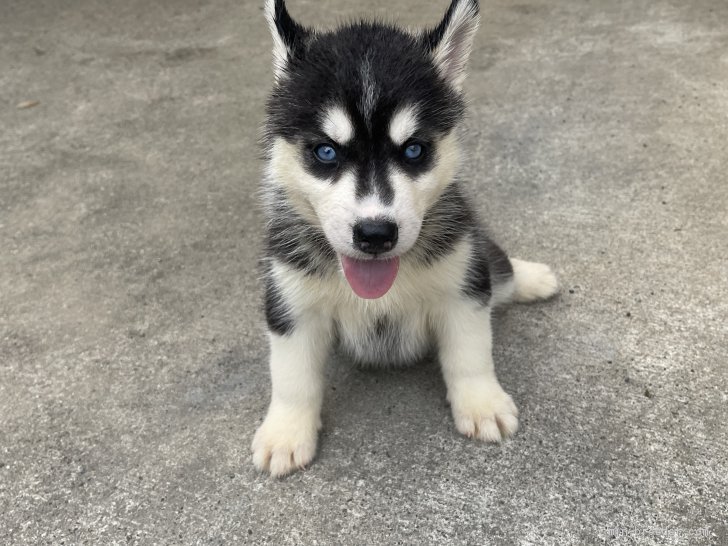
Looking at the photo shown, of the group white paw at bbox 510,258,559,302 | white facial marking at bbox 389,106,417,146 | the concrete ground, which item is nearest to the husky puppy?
white facial marking at bbox 389,106,417,146

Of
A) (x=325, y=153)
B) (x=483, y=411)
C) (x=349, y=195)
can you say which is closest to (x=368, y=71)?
A: (x=325, y=153)

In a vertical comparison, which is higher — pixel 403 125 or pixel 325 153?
pixel 403 125

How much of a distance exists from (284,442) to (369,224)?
1.06 m

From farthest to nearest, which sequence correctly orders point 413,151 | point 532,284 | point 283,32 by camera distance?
point 532,284, point 283,32, point 413,151

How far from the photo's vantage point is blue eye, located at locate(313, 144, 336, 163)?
7.62 ft

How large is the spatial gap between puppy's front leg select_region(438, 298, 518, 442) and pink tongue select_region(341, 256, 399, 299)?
15.4 inches

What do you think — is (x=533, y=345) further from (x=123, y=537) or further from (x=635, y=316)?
(x=123, y=537)

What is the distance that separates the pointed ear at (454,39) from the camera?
8.27 feet

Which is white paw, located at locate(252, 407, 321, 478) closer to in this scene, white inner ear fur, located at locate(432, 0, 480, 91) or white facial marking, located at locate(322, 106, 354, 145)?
white facial marking, located at locate(322, 106, 354, 145)

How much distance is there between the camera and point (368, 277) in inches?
94.6

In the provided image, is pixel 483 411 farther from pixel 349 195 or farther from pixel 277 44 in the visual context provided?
pixel 277 44

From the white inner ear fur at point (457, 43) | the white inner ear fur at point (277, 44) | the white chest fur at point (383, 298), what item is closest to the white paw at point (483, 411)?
the white chest fur at point (383, 298)

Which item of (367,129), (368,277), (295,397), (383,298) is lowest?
(295,397)

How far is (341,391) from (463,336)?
69 centimetres
